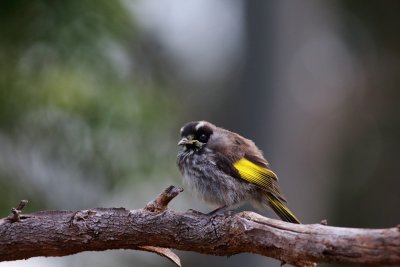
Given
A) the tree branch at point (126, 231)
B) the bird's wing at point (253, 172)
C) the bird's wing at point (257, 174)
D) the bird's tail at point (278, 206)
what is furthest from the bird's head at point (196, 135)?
the tree branch at point (126, 231)

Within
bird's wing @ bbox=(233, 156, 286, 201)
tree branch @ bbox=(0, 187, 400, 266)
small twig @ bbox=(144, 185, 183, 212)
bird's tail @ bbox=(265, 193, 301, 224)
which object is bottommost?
tree branch @ bbox=(0, 187, 400, 266)

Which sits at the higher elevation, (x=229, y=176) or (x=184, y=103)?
(x=184, y=103)

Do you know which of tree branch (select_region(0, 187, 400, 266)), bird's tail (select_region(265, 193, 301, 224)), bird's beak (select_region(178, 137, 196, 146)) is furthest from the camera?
bird's beak (select_region(178, 137, 196, 146))

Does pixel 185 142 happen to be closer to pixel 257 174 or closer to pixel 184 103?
pixel 257 174

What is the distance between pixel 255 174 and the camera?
21.6ft

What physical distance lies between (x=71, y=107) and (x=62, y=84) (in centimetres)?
24

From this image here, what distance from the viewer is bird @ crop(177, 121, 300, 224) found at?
21.6 feet

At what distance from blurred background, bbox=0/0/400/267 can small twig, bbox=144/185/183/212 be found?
2745 millimetres

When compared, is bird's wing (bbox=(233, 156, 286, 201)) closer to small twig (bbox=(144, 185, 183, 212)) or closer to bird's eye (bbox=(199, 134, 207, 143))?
bird's eye (bbox=(199, 134, 207, 143))

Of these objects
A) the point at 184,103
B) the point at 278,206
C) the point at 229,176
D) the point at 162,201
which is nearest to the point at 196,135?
the point at 229,176

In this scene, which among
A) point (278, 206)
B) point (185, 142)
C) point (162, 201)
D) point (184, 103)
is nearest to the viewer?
point (162, 201)

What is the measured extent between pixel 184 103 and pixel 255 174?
5.64m

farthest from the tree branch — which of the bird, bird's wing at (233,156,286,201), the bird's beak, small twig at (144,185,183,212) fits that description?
the bird's beak

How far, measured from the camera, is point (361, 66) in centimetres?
1483
